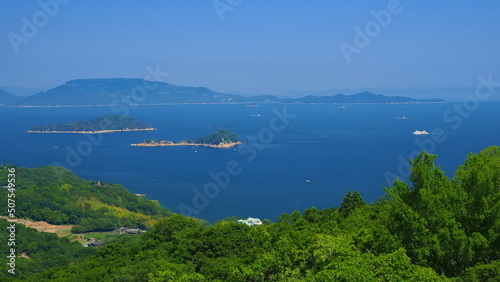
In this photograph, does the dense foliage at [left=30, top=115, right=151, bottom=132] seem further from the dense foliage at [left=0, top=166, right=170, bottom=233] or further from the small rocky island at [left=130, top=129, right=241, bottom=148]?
the dense foliage at [left=0, top=166, right=170, bottom=233]

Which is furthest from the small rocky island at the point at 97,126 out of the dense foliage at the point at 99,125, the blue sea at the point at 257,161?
the blue sea at the point at 257,161

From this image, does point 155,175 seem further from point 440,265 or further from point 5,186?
point 440,265

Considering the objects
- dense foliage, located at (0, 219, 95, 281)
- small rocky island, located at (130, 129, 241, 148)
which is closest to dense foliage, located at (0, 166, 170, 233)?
dense foliage, located at (0, 219, 95, 281)

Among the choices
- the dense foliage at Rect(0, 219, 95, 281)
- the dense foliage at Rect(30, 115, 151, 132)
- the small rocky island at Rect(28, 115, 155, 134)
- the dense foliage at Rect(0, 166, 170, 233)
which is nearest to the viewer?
the dense foliage at Rect(0, 219, 95, 281)

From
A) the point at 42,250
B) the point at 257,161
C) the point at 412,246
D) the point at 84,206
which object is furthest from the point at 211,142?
the point at 412,246

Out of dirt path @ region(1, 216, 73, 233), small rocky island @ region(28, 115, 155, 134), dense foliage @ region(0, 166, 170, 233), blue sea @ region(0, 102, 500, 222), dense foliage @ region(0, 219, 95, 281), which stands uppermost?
small rocky island @ region(28, 115, 155, 134)

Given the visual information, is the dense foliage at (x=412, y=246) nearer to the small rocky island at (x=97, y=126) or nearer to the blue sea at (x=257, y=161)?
the blue sea at (x=257, y=161)

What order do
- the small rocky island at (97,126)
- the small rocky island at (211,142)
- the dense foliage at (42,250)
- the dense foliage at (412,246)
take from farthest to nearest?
the small rocky island at (97,126)
the small rocky island at (211,142)
the dense foliage at (42,250)
the dense foliage at (412,246)
